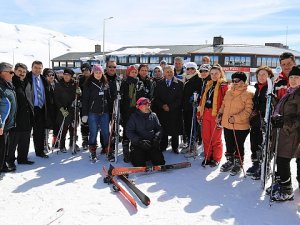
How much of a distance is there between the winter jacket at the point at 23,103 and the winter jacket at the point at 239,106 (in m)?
3.61

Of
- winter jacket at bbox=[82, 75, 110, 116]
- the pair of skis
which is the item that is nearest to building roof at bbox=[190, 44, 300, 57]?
winter jacket at bbox=[82, 75, 110, 116]

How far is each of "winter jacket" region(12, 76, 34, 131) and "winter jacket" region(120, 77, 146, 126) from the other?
1810mm

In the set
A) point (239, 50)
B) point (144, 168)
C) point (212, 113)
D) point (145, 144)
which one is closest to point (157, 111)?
point (145, 144)

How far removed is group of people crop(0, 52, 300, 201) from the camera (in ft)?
15.8

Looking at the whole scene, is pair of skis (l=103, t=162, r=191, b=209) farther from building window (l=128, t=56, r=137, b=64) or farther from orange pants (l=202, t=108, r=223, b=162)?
building window (l=128, t=56, r=137, b=64)

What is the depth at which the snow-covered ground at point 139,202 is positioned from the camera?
3.97 meters

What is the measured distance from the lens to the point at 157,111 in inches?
274

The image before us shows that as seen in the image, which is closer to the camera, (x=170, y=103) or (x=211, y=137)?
(x=211, y=137)

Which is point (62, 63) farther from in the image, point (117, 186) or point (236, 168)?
point (117, 186)

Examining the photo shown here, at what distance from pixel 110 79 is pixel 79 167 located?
1940mm

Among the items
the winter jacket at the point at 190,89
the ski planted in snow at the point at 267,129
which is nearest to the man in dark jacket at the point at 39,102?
the winter jacket at the point at 190,89

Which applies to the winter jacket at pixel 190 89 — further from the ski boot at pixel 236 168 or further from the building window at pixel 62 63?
the building window at pixel 62 63

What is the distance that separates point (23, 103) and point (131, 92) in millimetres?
2072

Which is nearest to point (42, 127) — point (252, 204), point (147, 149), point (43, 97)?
point (43, 97)
